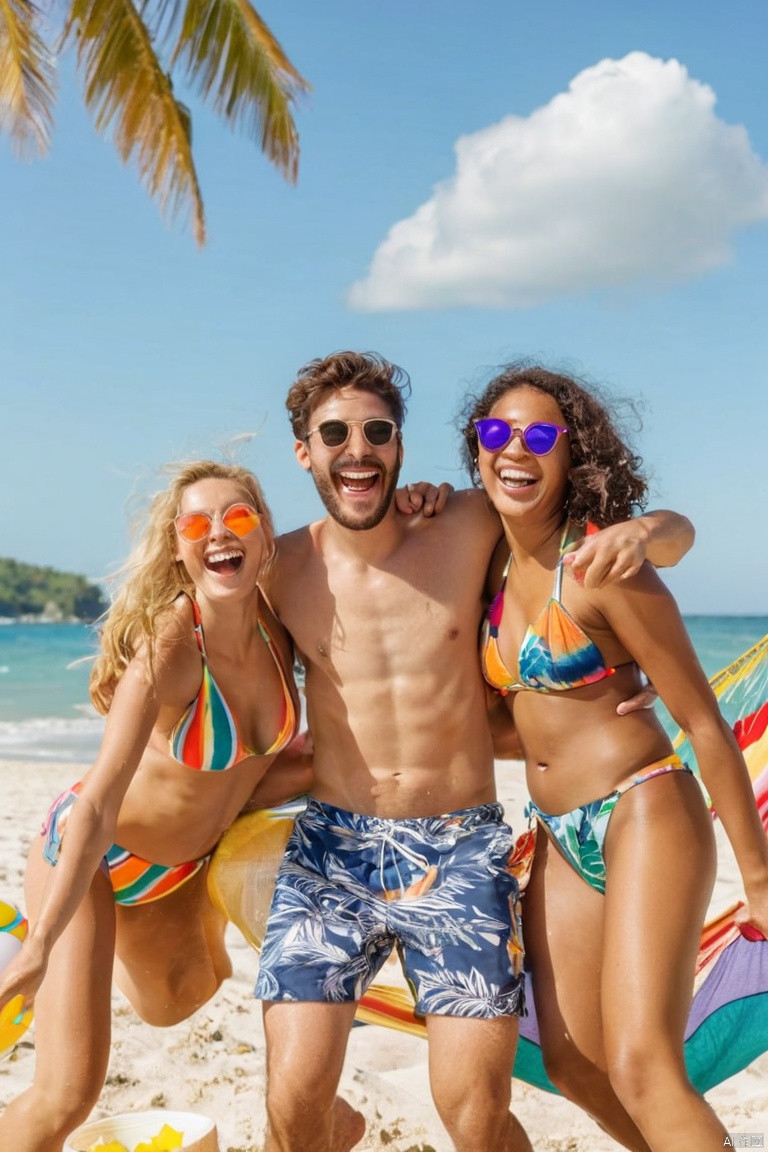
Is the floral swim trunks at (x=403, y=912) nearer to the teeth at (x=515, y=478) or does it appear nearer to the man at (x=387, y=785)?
the man at (x=387, y=785)

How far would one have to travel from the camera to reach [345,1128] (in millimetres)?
3416

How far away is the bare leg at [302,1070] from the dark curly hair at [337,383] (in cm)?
163

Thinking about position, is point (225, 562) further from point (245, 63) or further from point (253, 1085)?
point (245, 63)

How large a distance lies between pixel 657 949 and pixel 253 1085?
7.01ft

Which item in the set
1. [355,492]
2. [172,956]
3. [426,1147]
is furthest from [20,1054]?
[355,492]

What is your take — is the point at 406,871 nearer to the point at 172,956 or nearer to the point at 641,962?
the point at 641,962

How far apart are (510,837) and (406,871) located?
301 mm

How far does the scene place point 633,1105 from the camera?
8.64 feet

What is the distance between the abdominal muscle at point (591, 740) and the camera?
2949 millimetres

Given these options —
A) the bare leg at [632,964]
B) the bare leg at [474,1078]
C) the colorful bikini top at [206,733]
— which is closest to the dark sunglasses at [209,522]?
the colorful bikini top at [206,733]

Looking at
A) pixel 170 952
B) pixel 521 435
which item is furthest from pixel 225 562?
pixel 170 952

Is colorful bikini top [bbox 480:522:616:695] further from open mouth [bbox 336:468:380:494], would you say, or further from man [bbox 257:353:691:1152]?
open mouth [bbox 336:468:380:494]

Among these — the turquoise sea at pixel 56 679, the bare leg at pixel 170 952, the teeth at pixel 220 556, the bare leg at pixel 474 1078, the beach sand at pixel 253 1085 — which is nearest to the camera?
the bare leg at pixel 474 1078

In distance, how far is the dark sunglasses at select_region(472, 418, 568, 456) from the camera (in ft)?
9.89
